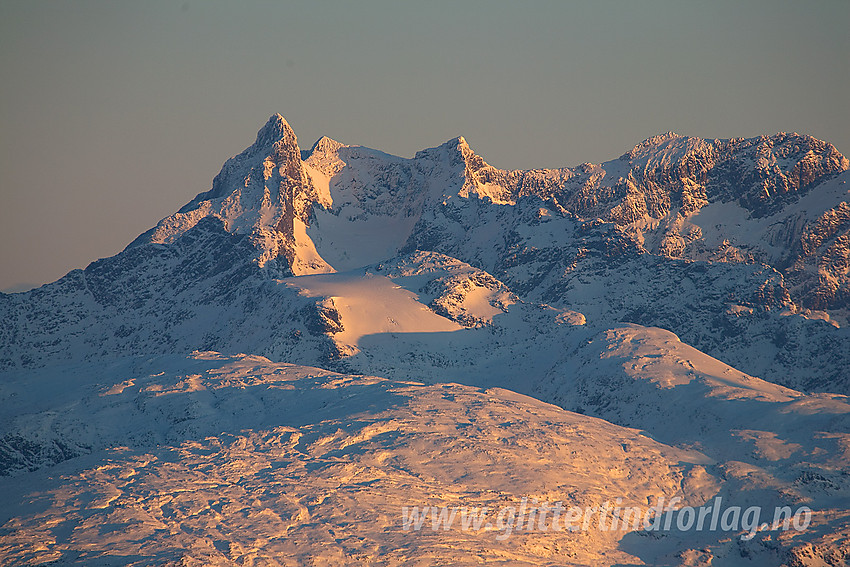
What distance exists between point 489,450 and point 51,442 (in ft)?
194

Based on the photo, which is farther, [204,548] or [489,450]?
[489,450]

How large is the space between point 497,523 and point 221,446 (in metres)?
38.3

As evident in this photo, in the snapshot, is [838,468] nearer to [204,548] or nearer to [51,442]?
[204,548]

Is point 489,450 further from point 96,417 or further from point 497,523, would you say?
point 96,417

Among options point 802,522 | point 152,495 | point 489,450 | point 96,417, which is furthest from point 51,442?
point 802,522

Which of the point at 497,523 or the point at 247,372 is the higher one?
the point at 247,372

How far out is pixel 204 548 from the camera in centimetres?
12112

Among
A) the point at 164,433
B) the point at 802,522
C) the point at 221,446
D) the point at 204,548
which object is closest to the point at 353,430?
the point at 221,446

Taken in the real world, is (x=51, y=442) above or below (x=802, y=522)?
above

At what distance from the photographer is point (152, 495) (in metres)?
135

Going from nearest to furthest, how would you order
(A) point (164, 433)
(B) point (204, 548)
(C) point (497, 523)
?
(B) point (204, 548) < (C) point (497, 523) < (A) point (164, 433)

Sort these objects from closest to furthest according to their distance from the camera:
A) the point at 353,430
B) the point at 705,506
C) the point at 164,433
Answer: the point at 705,506, the point at 353,430, the point at 164,433

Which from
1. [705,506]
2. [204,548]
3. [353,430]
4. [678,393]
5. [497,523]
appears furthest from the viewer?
[678,393]

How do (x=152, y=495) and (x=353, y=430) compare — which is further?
(x=353, y=430)
